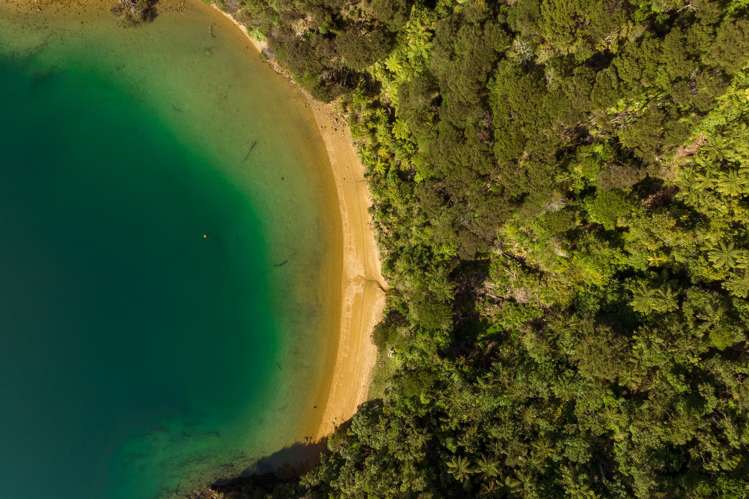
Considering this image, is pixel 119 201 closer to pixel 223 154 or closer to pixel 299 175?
pixel 223 154

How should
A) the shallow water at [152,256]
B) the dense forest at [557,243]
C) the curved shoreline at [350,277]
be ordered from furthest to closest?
the shallow water at [152,256], the curved shoreline at [350,277], the dense forest at [557,243]

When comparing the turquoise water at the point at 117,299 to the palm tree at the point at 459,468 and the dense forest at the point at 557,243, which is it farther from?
the palm tree at the point at 459,468

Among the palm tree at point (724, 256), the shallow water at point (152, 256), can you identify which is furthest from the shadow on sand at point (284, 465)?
the palm tree at point (724, 256)

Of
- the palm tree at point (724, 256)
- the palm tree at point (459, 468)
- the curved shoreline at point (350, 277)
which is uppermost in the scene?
the palm tree at point (724, 256)

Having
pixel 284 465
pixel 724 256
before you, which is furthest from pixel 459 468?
pixel 724 256

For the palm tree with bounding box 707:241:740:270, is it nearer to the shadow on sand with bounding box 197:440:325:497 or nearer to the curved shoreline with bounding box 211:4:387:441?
the curved shoreline with bounding box 211:4:387:441

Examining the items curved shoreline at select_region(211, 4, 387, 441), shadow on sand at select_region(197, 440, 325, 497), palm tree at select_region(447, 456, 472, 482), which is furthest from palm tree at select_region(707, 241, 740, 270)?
shadow on sand at select_region(197, 440, 325, 497)

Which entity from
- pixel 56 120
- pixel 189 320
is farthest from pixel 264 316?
pixel 56 120
